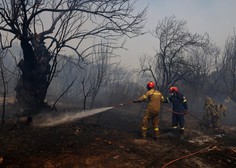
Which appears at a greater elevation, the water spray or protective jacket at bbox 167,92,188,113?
protective jacket at bbox 167,92,188,113

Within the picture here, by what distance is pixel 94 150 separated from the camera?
5.71 m

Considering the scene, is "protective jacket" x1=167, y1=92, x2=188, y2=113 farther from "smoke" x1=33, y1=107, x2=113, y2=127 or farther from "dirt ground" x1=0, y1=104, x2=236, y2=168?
"smoke" x1=33, y1=107, x2=113, y2=127

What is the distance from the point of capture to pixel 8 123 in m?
7.16

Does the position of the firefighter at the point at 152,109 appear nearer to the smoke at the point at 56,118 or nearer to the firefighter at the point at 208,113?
the smoke at the point at 56,118

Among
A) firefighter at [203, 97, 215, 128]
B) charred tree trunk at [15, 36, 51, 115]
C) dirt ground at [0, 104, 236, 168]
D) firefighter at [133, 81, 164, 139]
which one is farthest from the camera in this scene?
firefighter at [203, 97, 215, 128]

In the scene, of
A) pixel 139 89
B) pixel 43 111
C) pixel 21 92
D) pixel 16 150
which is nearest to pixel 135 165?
pixel 16 150

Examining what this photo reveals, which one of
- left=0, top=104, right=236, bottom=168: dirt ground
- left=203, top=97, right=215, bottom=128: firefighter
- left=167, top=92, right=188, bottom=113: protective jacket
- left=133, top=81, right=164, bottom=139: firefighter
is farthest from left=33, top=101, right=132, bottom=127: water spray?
left=203, top=97, right=215, bottom=128: firefighter

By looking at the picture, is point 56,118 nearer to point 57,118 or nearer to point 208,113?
point 57,118

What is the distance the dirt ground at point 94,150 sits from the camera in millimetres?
4789

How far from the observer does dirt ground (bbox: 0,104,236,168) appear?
15.7ft

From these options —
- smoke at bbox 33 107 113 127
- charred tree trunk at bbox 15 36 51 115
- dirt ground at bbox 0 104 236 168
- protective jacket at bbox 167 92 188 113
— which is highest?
charred tree trunk at bbox 15 36 51 115

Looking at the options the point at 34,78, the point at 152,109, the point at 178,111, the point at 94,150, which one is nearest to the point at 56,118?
the point at 34,78

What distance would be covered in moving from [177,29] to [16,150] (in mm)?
11765

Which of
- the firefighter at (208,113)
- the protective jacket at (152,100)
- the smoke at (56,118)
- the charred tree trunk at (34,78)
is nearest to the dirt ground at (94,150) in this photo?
the smoke at (56,118)
